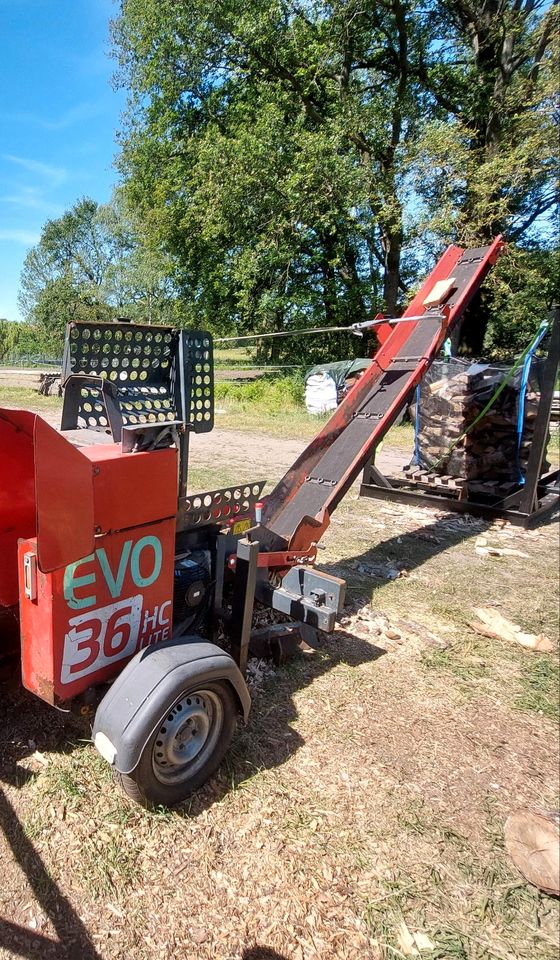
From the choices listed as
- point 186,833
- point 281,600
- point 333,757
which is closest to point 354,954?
point 186,833

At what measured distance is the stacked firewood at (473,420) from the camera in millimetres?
7078

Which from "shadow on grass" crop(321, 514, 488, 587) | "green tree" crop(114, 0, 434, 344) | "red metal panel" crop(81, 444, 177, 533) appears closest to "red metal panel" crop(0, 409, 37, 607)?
"red metal panel" crop(81, 444, 177, 533)

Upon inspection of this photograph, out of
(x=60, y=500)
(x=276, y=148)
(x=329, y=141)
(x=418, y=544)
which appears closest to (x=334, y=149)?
(x=329, y=141)

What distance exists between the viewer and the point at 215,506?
3014 millimetres

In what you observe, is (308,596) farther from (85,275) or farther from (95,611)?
(85,275)

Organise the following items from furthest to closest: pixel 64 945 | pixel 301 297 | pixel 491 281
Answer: pixel 301 297 → pixel 491 281 → pixel 64 945

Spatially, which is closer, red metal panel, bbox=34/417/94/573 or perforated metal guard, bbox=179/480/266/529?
red metal panel, bbox=34/417/94/573

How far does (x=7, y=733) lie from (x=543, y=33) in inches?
717

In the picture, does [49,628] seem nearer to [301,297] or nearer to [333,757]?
[333,757]

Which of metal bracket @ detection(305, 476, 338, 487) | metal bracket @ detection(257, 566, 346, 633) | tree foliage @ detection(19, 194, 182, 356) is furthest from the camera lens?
tree foliage @ detection(19, 194, 182, 356)

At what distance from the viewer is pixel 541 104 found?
519 inches

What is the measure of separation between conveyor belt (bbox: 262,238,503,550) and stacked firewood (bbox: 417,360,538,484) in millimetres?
1681

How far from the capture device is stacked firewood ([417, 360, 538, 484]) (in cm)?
708

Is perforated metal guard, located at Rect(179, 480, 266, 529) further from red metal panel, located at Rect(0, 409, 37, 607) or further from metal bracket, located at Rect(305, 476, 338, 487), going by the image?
metal bracket, located at Rect(305, 476, 338, 487)
